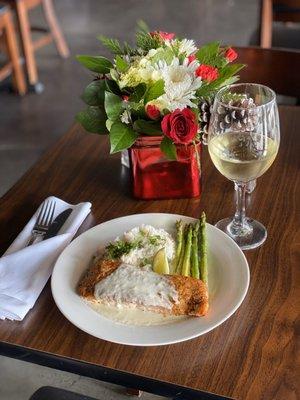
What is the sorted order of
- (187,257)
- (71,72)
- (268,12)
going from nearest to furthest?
(187,257) → (268,12) → (71,72)

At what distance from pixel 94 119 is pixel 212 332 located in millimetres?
428

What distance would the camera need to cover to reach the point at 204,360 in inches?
30.1

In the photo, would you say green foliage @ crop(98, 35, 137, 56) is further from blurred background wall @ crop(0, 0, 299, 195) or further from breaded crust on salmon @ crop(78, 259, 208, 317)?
blurred background wall @ crop(0, 0, 299, 195)

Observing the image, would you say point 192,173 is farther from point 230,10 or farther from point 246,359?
point 230,10

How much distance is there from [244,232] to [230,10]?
3.67 metres

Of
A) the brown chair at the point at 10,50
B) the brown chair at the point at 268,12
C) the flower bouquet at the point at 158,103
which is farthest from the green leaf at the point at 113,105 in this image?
the brown chair at the point at 10,50

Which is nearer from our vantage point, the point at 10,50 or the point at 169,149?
the point at 169,149

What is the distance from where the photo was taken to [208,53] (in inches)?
40.8

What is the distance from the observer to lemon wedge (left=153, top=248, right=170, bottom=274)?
0.87m

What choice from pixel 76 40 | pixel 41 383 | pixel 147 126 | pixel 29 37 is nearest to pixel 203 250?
pixel 147 126

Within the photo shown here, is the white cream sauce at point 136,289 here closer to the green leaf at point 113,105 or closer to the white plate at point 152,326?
the white plate at point 152,326

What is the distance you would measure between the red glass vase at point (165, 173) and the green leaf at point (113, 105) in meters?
0.08

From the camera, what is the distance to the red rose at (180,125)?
3.07 ft

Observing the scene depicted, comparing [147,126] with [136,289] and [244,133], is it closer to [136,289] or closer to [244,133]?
[244,133]
